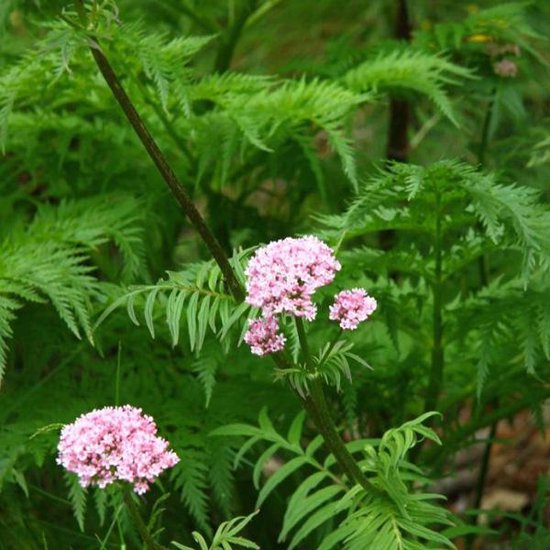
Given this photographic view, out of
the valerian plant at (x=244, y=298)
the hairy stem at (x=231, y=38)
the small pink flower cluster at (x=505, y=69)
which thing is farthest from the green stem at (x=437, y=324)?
the hairy stem at (x=231, y=38)

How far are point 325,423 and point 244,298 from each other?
0.20 m

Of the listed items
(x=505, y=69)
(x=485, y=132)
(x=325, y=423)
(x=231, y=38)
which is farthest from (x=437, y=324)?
(x=231, y=38)

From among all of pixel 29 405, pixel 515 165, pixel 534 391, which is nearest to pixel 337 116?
pixel 534 391

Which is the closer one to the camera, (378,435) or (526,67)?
(378,435)

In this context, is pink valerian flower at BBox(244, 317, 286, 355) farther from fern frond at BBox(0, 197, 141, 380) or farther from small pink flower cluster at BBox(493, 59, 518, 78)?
small pink flower cluster at BBox(493, 59, 518, 78)

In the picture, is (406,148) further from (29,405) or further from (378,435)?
(29,405)

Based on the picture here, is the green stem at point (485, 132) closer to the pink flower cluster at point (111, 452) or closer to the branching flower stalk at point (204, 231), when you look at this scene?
the branching flower stalk at point (204, 231)

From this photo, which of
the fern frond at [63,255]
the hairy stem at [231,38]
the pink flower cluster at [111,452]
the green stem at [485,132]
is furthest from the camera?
the hairy stem at [231,38]

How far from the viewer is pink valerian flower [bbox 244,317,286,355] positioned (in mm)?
1316

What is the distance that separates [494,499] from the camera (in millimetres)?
3367

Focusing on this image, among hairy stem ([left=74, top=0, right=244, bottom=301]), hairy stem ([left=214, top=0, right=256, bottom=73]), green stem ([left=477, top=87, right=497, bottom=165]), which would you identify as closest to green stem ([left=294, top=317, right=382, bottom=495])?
hairy stem ([left=74, top=0, right=244, bottom=301])

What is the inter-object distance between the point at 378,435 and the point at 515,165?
1.03 m

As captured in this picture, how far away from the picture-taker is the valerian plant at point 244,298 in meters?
1.41

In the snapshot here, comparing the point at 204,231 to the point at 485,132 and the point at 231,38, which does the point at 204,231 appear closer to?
the point at 485,132
